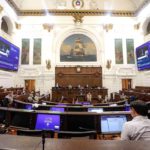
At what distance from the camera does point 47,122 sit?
382 cm

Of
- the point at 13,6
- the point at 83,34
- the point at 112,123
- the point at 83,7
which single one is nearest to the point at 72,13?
the point at 83,7

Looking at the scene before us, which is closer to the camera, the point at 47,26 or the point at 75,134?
the point at 75,134

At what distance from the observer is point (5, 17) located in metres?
16.3

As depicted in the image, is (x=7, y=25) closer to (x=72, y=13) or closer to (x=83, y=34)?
(x=72, y=13)

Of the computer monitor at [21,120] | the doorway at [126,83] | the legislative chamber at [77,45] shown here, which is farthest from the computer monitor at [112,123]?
the doorway at [126,83]

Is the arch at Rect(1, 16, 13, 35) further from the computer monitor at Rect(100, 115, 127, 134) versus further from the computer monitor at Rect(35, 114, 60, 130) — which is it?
the computer monitor at Rect(100, 115, 127, 134)

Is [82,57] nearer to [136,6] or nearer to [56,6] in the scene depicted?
[56,6]

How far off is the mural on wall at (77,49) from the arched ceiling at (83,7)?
253cm

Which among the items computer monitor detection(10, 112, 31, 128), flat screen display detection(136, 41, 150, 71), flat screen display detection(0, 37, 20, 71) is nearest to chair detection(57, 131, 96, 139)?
computer monitor detection(10, 112, 31, 128)

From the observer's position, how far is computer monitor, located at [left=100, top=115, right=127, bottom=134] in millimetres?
3629

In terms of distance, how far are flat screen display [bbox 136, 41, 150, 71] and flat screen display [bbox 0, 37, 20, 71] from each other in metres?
10.8

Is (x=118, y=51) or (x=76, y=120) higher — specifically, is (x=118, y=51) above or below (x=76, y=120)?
above

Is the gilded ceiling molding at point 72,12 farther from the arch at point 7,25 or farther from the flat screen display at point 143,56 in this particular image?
the flat screen display at point 143,56

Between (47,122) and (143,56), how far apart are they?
13.9m
